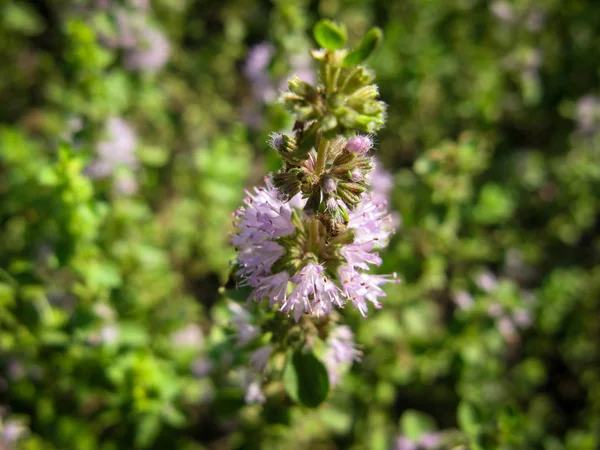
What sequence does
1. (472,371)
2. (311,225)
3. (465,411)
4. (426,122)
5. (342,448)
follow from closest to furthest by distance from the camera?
(311,225), (465,411), (472,371), (342,448), (426,122)

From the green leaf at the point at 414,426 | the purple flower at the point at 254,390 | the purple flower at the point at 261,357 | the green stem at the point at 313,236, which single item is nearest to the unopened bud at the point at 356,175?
the green stem at the point at 313,236

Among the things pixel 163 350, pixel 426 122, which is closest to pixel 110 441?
pixel 163 350

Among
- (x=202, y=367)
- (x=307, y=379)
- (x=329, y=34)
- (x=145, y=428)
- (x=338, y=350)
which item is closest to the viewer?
(x=329, y=34)

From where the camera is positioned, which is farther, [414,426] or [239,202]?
[239,202]

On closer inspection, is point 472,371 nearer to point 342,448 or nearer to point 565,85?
point 342,448

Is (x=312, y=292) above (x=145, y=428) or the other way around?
the other way around

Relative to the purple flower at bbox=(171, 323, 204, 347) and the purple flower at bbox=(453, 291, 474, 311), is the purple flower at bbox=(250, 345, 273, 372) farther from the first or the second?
→ the purple flower at bbox=(453, 291, 474, 311)

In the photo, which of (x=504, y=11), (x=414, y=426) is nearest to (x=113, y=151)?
(x=414, y=426)

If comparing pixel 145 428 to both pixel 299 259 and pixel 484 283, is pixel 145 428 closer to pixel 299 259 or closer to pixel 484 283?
pixel 299 259
